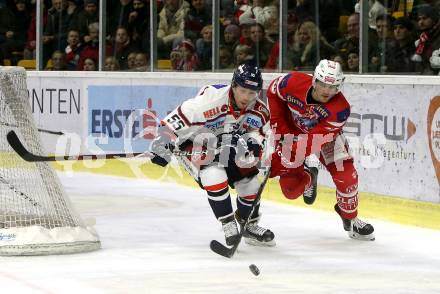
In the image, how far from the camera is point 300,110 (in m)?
6.67

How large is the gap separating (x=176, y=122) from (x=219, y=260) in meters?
0.82

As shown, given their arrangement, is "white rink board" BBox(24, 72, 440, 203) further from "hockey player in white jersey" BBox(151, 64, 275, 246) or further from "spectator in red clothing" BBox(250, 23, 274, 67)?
"hockey player in white jersey" BBox(151, 64, 275, 246)

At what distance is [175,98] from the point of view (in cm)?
1021

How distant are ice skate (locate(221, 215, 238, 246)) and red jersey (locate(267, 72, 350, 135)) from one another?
0.92 m

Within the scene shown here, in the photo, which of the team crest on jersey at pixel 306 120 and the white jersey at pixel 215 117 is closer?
the white jersey at pixel 215 117

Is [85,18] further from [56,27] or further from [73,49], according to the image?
[56,27]

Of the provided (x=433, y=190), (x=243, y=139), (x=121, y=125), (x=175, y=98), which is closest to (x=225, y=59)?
(x=175, y=98)

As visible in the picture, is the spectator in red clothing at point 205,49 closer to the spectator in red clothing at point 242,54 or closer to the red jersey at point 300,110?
the spectator in red clothing at point 242,54

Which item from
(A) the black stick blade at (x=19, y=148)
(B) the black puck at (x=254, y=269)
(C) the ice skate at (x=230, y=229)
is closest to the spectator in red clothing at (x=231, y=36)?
(C) the ice skate at (x=230, y=229)

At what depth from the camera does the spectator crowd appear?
7922 millimetres

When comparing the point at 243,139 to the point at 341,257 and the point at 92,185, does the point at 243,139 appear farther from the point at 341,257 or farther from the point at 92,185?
the point at 92,185

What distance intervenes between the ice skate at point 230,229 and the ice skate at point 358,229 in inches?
38.2

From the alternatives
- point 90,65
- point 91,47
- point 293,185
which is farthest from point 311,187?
point 91,47

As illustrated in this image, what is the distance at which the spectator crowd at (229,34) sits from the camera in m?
7.92
